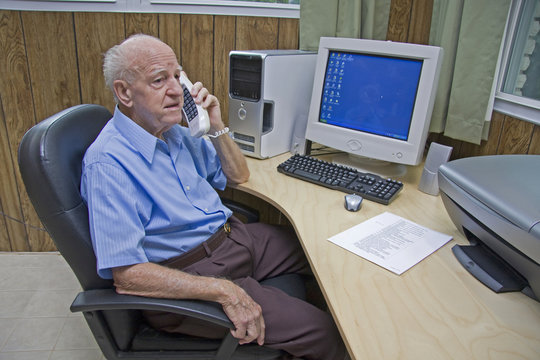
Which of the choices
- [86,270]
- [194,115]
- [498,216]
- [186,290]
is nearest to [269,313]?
[186,290]

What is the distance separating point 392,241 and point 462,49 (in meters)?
0.87

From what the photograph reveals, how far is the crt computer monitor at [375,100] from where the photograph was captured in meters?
1.38

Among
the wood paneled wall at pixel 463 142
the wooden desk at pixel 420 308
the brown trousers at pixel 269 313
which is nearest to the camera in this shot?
the wooden desk at pixel 420 308

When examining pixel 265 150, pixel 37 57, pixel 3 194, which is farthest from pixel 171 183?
pixel 3 194

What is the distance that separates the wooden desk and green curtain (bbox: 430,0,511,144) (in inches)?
20.0

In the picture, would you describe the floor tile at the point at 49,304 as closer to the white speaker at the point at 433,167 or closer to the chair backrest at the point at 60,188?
the chair backrest at the point at 60,188

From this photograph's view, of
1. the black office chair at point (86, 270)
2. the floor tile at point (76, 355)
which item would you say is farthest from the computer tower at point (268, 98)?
the floor tile at point (76, 355)

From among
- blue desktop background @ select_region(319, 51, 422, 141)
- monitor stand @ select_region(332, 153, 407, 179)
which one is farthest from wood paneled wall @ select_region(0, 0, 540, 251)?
blue desktop background @ select_region(319, 51, 422, 141)

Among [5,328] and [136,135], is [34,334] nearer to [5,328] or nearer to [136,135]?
[5,328]

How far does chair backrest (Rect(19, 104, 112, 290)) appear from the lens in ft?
3.03

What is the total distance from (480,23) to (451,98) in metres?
0.28

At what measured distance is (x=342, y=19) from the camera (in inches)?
72.1

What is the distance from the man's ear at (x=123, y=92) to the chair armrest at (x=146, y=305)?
549mm

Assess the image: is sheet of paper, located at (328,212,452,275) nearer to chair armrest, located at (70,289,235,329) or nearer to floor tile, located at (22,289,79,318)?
chair armrest, located at (70,289,235,329)
